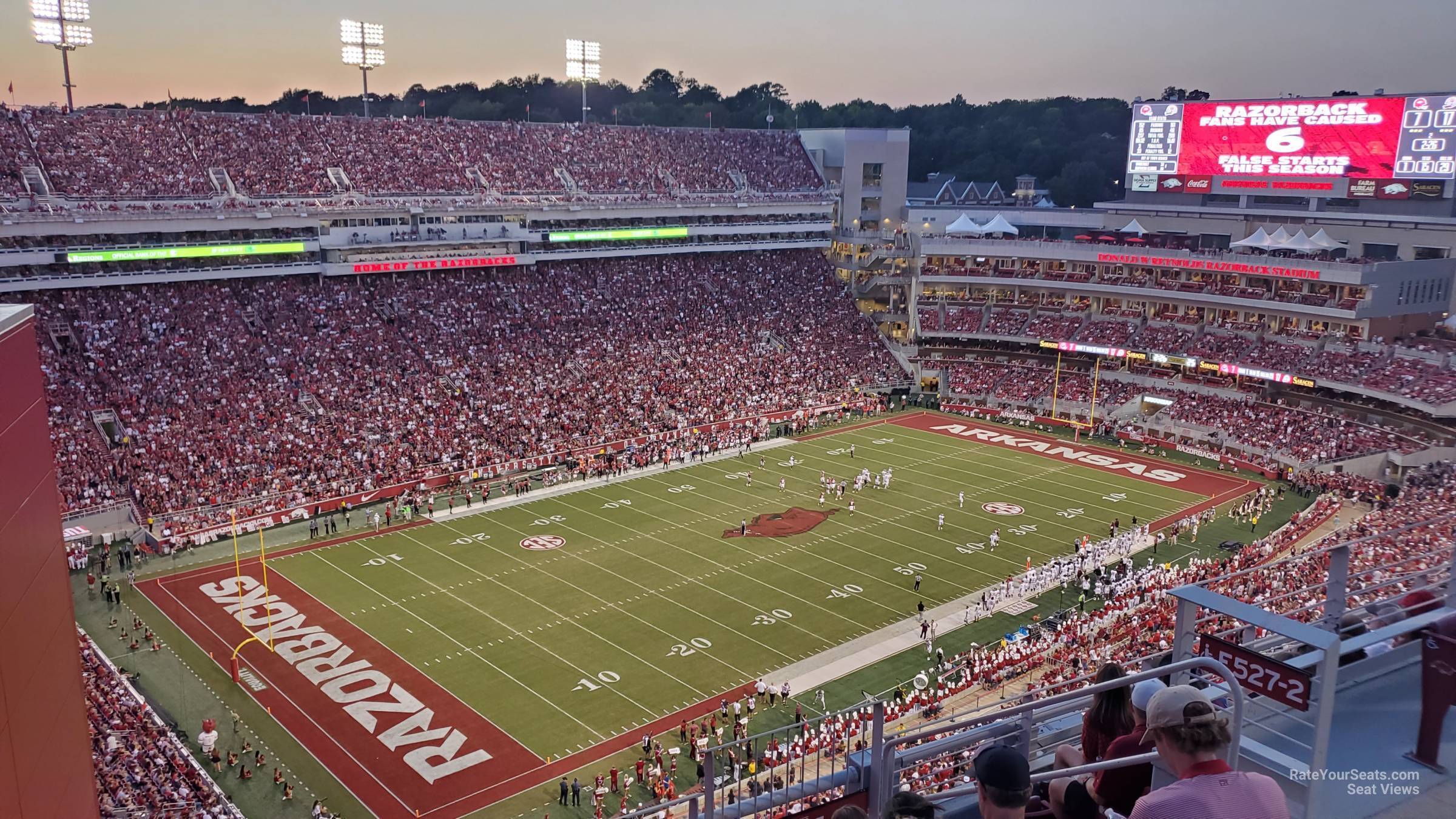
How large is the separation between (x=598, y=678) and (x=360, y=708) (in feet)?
16.4

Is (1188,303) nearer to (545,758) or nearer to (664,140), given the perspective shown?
(664,140)

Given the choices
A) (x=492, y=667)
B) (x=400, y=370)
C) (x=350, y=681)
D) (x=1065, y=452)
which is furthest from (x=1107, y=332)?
(x=350, y=681)

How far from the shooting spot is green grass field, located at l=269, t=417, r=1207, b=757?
22.5 meters

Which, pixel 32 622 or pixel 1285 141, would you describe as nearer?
pixel 32 622

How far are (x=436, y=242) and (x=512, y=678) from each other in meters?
28.6

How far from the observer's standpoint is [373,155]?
156ft

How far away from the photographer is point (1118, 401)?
48.2 metres

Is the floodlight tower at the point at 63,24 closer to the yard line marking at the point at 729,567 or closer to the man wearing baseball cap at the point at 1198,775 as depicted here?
the yard line marking at the point at 729,567

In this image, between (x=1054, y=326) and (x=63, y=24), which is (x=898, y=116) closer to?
(x=1054, y=326)

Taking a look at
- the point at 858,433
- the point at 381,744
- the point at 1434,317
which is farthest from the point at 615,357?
the point at 1434,317

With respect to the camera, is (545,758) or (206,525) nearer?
(545,758)

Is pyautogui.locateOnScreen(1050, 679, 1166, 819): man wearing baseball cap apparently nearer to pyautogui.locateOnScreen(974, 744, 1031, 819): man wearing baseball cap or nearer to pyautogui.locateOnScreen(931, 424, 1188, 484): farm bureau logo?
pyautogui.locateOnScreen(974, 744, 1031, 819): man wearing baseball cap

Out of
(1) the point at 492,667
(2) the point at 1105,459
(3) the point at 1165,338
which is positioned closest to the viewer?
(1) the point at 492,667

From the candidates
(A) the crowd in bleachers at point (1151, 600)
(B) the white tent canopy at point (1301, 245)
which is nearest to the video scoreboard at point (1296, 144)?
(B) the white tent canopy at point (1301, 245)
